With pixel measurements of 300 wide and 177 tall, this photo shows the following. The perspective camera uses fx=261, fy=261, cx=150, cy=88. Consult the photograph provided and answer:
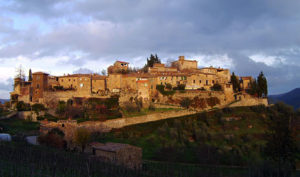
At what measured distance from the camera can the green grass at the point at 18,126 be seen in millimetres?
30934

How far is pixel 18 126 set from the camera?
1305 inches

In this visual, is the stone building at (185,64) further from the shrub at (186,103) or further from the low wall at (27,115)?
the low wall at (27,115)

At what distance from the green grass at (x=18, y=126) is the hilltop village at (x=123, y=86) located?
6.96m

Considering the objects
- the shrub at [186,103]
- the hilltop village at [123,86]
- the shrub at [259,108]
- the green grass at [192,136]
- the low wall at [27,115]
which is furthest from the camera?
the hilltop village at [123,86]

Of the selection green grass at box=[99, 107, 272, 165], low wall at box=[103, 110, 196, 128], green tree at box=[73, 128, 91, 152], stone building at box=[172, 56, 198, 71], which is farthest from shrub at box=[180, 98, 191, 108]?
green tree at box=[73, 128, 91, 152]

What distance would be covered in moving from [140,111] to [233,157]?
1729 cm

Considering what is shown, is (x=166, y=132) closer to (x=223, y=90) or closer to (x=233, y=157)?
(x=233, y=157)

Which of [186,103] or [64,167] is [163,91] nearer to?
[186,103]

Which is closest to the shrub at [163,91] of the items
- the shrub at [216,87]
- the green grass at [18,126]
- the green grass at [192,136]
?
the green grass at [192,136]

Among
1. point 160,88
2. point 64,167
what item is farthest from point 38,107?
point 64,167

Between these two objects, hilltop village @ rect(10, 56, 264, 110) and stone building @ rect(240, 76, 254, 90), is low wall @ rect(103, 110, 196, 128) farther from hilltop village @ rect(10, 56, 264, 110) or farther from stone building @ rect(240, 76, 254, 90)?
stone building @ rect(240, 76, 254, 90)

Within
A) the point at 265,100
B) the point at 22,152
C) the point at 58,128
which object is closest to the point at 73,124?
the point at 58,128

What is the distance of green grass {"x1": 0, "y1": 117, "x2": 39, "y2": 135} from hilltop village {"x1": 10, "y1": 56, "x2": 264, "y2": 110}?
6.96m

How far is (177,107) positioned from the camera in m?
42.9
